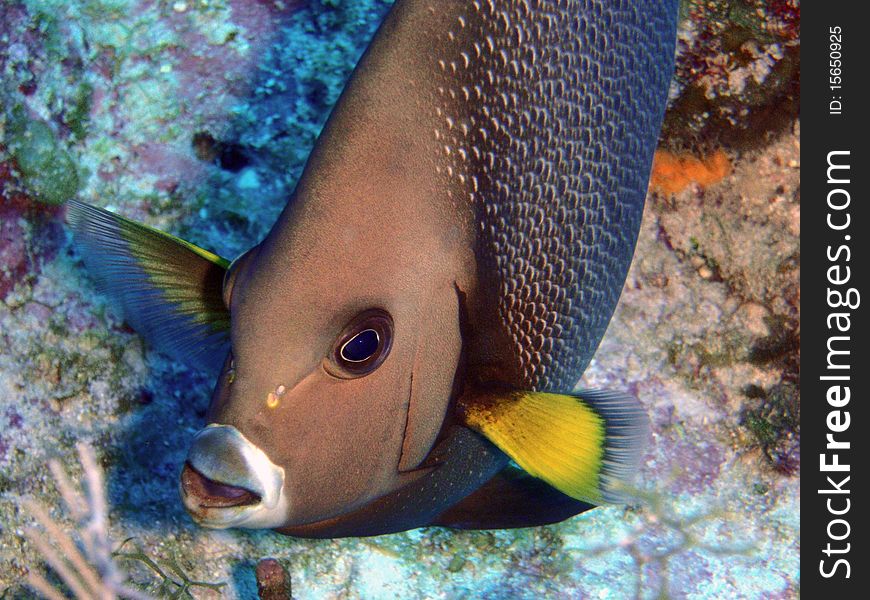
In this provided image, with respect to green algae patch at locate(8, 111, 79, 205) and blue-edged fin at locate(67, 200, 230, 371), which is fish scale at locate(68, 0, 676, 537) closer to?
blue-edged fin at locate(67, 200, 230, 371)

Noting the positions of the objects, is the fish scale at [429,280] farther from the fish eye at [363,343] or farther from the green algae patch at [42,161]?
the green algae patch at [42,161]

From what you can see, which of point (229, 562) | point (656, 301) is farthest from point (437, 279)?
point (656, 301)

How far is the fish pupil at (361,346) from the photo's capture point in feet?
4.51

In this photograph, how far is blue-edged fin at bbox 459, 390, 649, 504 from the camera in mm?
1565

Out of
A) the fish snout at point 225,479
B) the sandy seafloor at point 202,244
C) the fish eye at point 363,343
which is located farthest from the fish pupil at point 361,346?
the sandy seafloor at point 202,244

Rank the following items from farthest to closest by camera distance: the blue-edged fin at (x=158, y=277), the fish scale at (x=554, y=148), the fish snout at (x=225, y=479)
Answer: the blue-edged fin at (x=158, y=277) < the fish scale at (x=554, y=148) < the fish snout at (x=225, y=479)

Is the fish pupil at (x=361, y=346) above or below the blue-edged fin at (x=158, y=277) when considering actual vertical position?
below

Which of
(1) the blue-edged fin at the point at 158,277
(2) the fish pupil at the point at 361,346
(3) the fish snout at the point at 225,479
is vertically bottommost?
(3) the fish snout at the point at 225,479

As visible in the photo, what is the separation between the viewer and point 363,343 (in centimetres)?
139

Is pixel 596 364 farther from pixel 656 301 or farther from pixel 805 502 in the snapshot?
pixel 805 502

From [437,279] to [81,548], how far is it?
198 cm

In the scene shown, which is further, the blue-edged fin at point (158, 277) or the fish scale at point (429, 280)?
the blue-edged fin at point (158, 277)

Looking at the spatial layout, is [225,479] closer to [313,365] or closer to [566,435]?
[313,365]

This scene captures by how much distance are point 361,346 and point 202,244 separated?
56.3 inches
